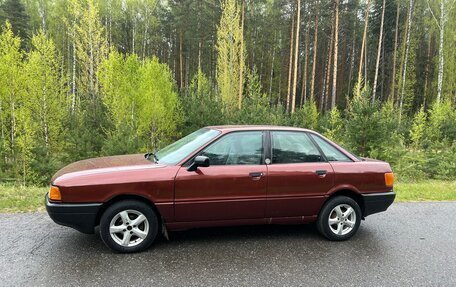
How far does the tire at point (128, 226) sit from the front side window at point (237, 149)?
1069 mm

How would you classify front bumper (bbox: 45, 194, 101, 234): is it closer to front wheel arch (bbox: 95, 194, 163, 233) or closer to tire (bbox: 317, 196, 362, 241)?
front wheel arch (bbox: 95, 194, 163, 233)

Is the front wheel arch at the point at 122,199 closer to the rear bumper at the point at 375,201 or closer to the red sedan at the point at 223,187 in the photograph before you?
the red sedan at the point at 223,187

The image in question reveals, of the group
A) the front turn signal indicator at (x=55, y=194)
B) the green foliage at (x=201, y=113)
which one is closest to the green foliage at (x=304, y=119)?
the green foliage at (x=201, y=113)

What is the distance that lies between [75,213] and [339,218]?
3.54 m


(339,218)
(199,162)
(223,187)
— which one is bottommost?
(339,218)

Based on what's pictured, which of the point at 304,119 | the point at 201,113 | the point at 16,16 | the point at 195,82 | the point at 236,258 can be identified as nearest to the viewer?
the point at 236,258

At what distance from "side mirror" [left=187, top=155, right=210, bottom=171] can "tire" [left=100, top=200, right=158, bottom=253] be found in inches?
29.1

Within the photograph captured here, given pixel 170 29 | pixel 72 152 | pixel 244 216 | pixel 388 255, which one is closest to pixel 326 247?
pixel 388 255

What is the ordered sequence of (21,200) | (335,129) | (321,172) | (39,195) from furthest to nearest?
(335,129) < (39,195) < (21,200) < (321,172)

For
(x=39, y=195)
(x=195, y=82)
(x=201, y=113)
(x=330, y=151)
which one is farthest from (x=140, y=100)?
(x=330, y=151)

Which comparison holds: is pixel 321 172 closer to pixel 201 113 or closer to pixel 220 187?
pixel 220 187

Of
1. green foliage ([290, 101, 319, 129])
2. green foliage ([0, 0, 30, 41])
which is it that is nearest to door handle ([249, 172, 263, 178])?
green foliage ([290, 101, 319, 129])

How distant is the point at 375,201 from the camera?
16.7 feet

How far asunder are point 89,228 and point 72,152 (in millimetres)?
11127
